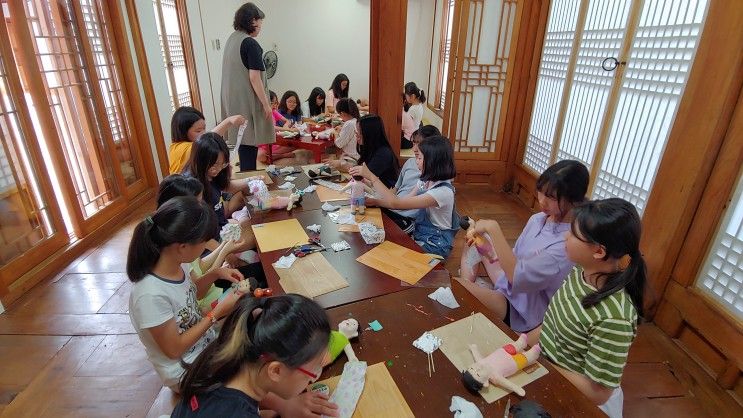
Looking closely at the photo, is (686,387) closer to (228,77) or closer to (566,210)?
(566,210)

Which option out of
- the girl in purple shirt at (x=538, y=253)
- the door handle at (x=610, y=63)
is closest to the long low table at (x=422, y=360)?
the girl in purple shirt at (x=538, y=253)

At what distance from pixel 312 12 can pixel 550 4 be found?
4534 millimetres

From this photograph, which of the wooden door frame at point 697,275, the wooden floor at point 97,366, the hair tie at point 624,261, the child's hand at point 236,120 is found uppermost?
the child's hand at point 236,120

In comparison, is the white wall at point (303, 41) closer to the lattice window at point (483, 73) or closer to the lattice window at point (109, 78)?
the lattice window at point (109, 78)

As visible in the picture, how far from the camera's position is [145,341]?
125 centimetres

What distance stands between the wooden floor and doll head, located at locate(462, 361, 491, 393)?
47.7 inches

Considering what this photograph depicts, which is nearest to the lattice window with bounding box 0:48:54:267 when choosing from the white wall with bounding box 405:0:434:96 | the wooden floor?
the wooden floor

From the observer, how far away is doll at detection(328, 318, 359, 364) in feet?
3.56

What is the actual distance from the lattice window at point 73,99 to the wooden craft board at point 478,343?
3.23m

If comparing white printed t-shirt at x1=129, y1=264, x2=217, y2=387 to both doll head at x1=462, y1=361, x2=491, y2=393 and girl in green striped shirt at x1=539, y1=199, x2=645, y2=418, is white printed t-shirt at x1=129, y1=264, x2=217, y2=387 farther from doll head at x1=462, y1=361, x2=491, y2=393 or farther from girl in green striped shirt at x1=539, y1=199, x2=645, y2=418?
girl in green striped shirt at x1=539, y1=199, x2=645, y2=418

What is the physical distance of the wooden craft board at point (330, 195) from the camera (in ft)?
7.52

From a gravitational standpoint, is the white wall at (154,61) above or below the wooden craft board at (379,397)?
above

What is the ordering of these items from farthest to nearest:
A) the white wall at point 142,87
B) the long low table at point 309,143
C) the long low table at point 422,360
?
the long low table at point 309,143 < the white wall at point 142,87 < the long low table at point 422,360

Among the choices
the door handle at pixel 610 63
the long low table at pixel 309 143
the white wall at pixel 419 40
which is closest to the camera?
the door handle at pixel 610 63
